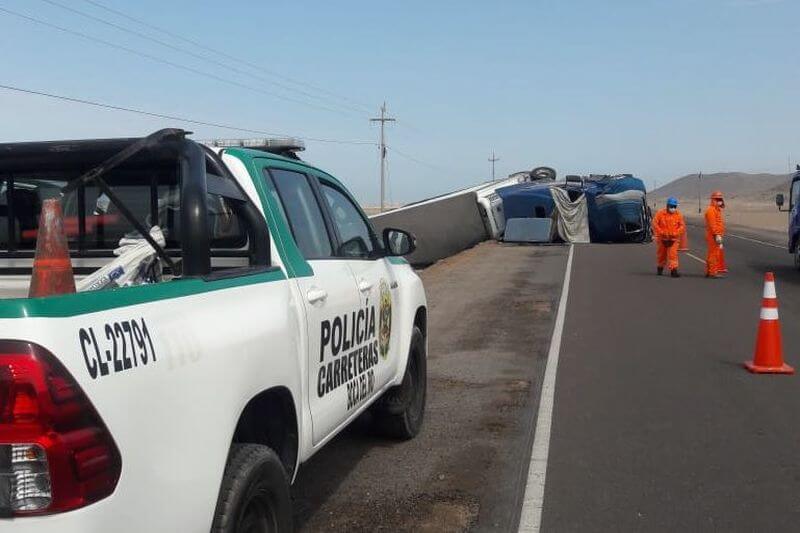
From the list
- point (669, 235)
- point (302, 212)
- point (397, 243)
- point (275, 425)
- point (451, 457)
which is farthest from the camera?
point (669, 235)

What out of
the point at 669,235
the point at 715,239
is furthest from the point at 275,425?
the point at 669,235

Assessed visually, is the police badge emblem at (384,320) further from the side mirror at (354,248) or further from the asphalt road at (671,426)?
the asphalt road at (671,426)

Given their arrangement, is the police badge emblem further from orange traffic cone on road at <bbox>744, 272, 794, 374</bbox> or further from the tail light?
orange traffic cone on road at <bbox>744, 272, 794, 374</bbox>

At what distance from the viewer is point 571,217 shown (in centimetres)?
3538

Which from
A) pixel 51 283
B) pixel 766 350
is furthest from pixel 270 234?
pixel 766 350

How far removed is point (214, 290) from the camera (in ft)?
10.6

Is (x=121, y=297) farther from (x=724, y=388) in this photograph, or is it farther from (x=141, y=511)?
(x=724, y=388)

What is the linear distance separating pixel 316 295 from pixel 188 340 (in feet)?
4.21

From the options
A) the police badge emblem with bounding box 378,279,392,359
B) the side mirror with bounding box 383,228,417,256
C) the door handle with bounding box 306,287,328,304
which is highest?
the side mirror with bounding box 383,228,417,256

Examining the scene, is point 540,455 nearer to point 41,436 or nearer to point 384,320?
point 384,320

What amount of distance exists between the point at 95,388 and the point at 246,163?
194 cm

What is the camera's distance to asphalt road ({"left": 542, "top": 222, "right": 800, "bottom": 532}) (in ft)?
16.7

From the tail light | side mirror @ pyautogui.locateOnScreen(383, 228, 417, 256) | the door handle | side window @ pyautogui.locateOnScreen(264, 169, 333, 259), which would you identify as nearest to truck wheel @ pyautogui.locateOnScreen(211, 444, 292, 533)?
the tail light

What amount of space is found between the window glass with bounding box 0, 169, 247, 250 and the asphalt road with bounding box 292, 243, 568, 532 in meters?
1.73
